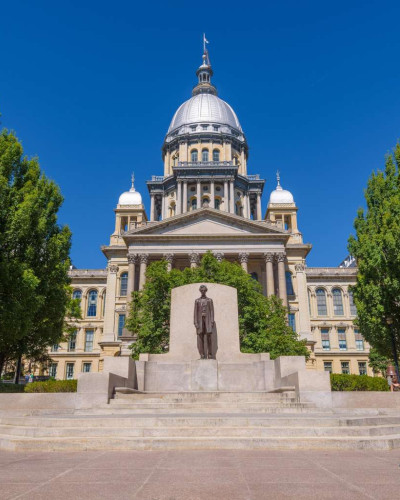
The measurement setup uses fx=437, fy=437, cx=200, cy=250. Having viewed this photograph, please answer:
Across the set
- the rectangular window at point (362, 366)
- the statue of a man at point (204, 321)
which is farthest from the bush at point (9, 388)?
the rectangular window at point (362, 366)

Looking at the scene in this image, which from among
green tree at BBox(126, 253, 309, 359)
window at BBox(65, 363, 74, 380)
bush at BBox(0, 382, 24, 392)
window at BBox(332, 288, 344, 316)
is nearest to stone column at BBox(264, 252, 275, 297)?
green tree at BBox(126, 253, 309, 359)

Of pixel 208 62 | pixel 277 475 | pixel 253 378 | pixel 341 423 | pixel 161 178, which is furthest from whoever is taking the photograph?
pixel 208 62

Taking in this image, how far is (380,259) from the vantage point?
2084 cm

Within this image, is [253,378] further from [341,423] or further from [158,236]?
[158,236]

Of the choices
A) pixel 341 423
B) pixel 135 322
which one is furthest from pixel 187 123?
pixel 341 423

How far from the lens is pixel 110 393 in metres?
12.2

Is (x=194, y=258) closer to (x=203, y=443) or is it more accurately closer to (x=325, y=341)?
(x=325, y=341)

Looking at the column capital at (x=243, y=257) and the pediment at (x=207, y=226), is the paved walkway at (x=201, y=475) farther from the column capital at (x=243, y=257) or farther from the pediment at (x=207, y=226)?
the pediment at (x=207, y=226)

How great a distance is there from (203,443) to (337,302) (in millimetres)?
65316

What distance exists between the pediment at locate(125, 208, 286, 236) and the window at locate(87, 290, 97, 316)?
19.7m

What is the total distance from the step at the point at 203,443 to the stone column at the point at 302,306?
50803 mm

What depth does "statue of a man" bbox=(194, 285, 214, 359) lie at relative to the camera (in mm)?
14805

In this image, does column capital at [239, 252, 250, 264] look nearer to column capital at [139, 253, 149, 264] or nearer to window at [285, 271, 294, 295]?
window at [285, 271, 294, 295]

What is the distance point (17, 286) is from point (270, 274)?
130 feet
